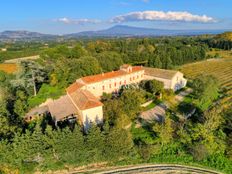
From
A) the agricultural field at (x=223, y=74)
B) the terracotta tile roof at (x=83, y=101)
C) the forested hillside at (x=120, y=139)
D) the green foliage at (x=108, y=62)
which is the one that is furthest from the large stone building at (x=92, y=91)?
the agricultural field at (x=223, y=74)

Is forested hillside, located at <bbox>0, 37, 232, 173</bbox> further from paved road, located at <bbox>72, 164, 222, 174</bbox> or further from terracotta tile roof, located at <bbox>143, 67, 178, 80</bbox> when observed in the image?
terracotta tile roof, located at <bbox>143, 67, 178, 80</bbox>

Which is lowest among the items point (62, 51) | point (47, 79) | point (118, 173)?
point (118, 173)

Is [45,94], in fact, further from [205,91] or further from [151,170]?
[205,91]

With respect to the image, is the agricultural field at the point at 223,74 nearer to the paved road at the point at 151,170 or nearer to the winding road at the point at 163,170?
the winding road at the point at 163,170

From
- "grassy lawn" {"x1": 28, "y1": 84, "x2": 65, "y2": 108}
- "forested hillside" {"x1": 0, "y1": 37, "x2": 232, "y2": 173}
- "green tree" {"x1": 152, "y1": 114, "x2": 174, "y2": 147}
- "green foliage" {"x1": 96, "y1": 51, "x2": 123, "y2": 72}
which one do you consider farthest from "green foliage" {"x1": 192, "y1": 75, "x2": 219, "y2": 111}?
"grassy lawn" {"x1": 28, "y1": 84, "x2": 65, "y2": 108}

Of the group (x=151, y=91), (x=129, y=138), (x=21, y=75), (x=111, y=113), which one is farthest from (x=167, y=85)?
(x=21, y=75)

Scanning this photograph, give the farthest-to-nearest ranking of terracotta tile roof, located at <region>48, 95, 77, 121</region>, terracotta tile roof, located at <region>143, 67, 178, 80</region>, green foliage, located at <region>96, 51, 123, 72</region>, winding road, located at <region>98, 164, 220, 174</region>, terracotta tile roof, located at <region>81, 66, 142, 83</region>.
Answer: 1. green foliage, located at <region>96, 51, 123, 72</region>
2. terracotta tile roof, located at <region>143, 67, 178, 80</region>
3. terracotta tile roof, located at <region>81, 66, 142, 83</region>
4. terracotta tile roof, located at <region>48, 95, 77, 121</region>
5. winding road, located at <region>98, 164, 220, 174</region>

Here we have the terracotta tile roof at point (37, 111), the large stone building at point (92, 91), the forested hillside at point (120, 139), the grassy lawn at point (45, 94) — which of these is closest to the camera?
the forested hillside at point (120, 139)

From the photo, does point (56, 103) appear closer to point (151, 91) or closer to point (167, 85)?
point (151, 91)
